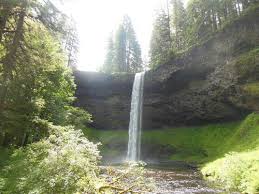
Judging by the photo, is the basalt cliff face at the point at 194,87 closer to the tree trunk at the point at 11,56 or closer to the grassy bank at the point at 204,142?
the grassy bank at the point at 204,142

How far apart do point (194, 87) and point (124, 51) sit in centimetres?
2999

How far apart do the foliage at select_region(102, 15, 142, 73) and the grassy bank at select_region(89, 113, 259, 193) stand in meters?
22.9

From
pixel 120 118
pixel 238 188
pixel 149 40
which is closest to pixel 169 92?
pixel 120 118

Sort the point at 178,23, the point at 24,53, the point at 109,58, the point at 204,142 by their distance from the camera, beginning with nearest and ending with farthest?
the point at 24,53
the point at 204,142
the point at 178,23
the point at 109,58

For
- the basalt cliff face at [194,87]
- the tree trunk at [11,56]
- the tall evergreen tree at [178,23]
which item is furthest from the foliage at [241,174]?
the tall evergreen tree at [178,23]

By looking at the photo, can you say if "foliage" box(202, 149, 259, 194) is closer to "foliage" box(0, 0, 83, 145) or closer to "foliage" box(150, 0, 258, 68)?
"foliage" box(0, 0, 83, 145)

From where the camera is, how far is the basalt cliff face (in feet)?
137

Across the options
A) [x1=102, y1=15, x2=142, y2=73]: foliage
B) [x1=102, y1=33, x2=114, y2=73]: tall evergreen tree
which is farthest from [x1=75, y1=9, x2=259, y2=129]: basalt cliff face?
[x1=102, y1=33, x2=114, y2=73]: tall evergreen tree

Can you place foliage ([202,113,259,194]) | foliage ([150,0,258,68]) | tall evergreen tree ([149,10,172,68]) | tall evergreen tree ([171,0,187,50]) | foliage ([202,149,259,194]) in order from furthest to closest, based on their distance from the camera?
tall evergreen tree ([149,10,172,68])
tall evergreen tree ([171,0,187,50])
foliage ([150,0,258,68])
foliage ([202,113,259,194])
foliage ([202,149,259,194])

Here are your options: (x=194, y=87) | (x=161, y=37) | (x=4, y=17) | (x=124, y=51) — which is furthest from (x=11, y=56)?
(x=124, y=51)

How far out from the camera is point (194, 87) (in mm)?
47688

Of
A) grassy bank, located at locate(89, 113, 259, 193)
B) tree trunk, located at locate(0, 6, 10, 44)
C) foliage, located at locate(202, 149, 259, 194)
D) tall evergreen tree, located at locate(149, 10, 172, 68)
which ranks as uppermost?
tall evergreen tree, located at locate(149, 10, 172, 68)

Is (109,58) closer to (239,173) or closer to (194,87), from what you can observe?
(194,87)

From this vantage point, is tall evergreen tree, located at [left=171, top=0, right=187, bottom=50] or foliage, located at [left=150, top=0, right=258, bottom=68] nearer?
foliage, located at [left=150, top=0, right=258, bottom=68]
